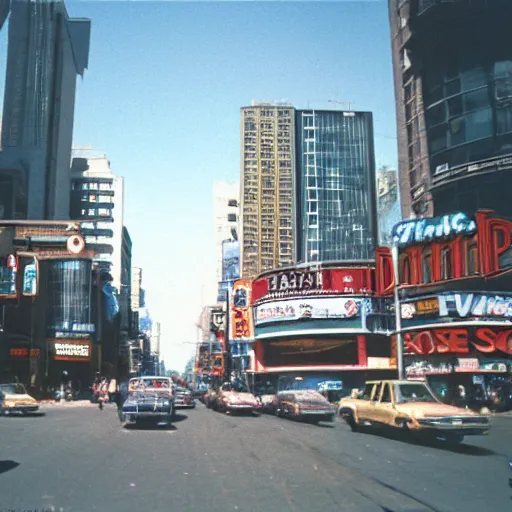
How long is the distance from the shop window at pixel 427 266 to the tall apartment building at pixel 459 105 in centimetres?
546

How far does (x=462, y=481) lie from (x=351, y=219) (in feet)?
371

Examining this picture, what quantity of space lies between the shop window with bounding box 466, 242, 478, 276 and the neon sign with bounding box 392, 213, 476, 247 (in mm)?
997

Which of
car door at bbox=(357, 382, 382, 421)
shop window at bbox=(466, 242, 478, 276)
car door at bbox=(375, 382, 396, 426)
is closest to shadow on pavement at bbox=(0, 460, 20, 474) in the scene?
car door at bbox=(375, 382, 396, 426)

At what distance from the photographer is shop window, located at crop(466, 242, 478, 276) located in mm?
42094

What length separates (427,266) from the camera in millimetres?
46562

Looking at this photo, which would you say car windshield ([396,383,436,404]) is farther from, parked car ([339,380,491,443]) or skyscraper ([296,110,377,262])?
Result: skyscraper ([296,110,377,262])

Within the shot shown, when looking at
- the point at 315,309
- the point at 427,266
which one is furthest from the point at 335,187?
the point at 427,266

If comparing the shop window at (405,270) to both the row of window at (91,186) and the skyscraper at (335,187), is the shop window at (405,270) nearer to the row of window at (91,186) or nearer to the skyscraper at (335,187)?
the skyscraper at (335,187)

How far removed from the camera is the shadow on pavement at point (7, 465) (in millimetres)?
12219

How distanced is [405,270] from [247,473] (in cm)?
3714

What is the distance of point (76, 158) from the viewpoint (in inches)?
5266

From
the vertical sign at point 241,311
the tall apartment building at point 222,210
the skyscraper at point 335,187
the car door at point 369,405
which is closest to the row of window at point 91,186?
the skyscraper at point 335,187

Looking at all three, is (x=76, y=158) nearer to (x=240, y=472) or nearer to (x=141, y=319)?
(x=141, y=319)

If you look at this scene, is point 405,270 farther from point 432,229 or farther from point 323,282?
point 323,282
